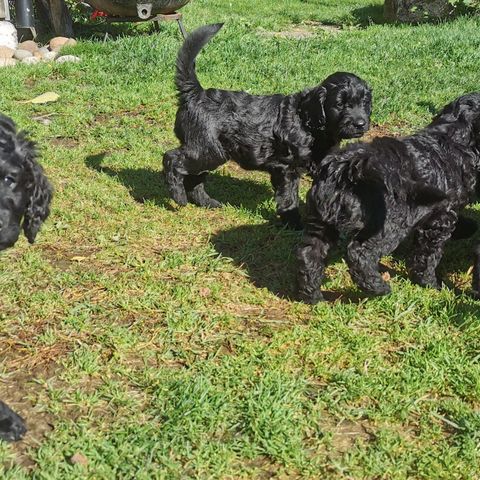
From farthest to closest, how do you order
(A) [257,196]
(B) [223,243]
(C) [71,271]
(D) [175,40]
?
(D) [175,40], (A) [257,196], (B) [223,243], (C) [71,271]

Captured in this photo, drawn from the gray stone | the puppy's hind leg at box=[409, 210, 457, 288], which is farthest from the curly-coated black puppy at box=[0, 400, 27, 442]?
the gray stone

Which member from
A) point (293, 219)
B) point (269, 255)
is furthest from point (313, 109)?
point (269, 255)

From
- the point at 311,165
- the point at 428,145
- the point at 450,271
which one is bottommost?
the point at 450,271

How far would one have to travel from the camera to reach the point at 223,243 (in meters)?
4.93

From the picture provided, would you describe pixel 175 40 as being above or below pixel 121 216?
above

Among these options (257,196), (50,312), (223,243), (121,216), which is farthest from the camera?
(257,196)

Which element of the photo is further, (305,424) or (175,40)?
(175,40)

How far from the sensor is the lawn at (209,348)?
2.90m

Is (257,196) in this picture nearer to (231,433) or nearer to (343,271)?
(343,271)

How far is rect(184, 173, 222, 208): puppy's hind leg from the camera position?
560 cm

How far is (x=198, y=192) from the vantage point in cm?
563

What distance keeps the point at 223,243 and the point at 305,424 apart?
2.08 meters

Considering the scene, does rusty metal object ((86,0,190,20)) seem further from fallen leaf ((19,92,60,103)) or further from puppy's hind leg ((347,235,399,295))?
puppy's hind leg ((347,235,399,295))

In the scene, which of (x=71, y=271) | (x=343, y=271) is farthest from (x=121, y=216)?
(x=343, y=271)
